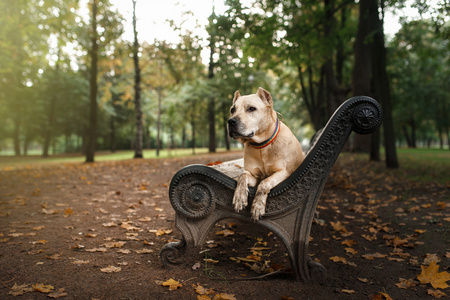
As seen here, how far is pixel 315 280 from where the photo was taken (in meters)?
2.48

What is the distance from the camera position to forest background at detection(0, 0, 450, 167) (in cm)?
880

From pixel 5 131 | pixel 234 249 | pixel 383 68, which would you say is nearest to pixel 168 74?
pixel 383 68

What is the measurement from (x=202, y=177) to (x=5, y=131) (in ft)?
122

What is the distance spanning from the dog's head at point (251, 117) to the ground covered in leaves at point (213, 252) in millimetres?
1291

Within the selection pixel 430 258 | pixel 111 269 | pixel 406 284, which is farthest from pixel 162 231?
pixel 430 258

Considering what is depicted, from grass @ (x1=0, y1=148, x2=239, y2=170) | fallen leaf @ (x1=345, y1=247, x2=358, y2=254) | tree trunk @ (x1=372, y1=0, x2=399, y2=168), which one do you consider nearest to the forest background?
tree trunk @ (x1=372, y1=0, x2=399, y2=168)

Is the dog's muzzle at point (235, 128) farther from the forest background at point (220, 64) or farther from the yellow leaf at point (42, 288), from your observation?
the forest background at point (220, 64)

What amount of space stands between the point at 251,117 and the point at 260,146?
11.9 inches

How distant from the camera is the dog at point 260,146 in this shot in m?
2.37

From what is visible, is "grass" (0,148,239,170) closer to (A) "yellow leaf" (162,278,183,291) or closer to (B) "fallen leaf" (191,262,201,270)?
(B) "fallen leaf" (191,262,201,270)

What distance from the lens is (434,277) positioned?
8.33 ft

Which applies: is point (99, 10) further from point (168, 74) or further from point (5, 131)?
point (5, 131)

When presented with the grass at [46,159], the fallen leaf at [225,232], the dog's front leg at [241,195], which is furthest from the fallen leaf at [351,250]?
the grass at [46,159]

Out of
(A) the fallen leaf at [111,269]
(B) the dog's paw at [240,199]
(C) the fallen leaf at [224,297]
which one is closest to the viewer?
(C) the fallen leaf at [224,297]
